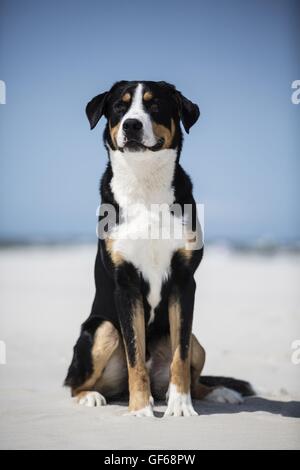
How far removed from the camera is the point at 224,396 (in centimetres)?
502

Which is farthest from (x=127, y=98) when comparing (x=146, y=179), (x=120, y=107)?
(x=146, y=179)

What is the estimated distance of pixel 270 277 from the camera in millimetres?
15812

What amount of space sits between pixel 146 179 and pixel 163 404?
1.56 meters

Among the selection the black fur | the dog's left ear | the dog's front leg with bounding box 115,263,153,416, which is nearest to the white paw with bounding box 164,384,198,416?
the dog's front leg with bounding box 115,263,153,416

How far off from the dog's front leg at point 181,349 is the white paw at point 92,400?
1.62 feet

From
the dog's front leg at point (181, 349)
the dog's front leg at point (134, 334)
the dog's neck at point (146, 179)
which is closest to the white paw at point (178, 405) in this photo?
the dog's front leg at point (181, 349)

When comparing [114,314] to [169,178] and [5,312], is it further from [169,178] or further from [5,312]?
[5,312]

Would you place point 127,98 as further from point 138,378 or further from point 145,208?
point 138,378

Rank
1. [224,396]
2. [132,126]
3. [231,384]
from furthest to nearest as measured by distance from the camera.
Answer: [231,384]
[224,396]
[132,126]

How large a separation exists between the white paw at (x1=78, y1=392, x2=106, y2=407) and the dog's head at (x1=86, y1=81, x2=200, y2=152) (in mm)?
1663

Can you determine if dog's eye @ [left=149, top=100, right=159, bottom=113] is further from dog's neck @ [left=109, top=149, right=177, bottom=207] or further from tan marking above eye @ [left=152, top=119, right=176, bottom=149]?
dog's neck @ [left=109, top=149, right=177, bottom=207]

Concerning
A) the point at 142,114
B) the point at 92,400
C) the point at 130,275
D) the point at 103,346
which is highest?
the point at 142,114

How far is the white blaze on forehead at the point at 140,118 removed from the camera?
4.45m

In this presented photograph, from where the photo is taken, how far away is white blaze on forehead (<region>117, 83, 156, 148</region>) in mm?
4453
